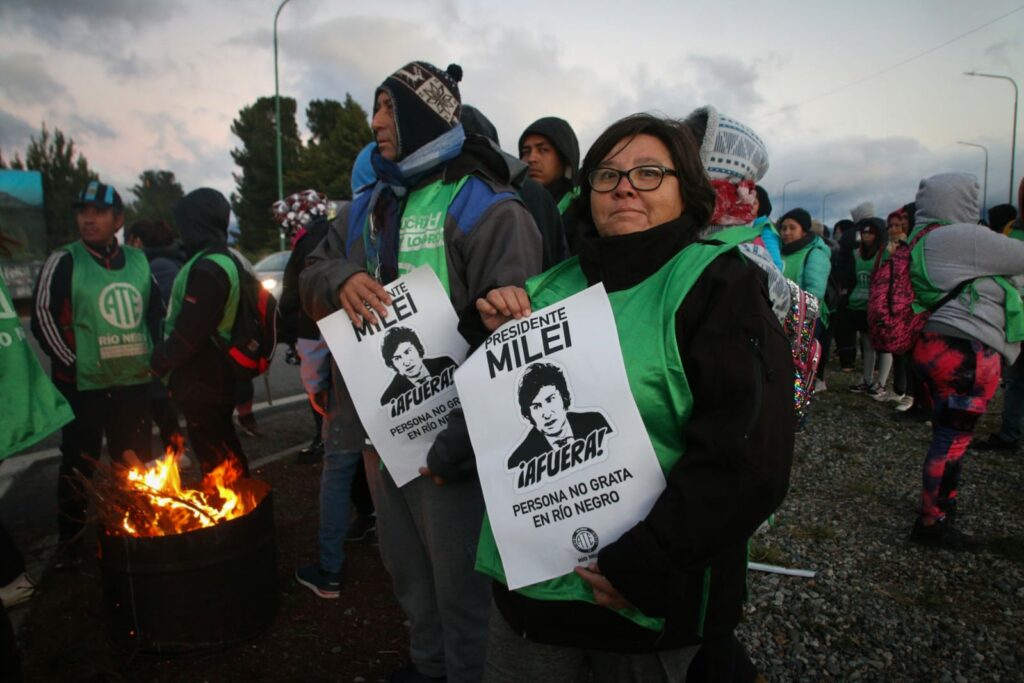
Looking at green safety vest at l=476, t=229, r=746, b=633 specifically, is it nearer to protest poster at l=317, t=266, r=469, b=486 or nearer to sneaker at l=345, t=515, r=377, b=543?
protest poster at l=317, t=266, r=469, b=486

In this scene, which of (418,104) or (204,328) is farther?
(204,328)

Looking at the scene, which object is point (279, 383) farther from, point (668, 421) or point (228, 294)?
point (668, 421)

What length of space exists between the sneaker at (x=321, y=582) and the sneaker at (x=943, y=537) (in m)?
3.67

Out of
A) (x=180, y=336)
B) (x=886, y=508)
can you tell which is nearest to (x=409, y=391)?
(x=180, y=336)

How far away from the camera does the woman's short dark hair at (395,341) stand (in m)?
2.01

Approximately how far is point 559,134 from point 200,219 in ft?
7.37

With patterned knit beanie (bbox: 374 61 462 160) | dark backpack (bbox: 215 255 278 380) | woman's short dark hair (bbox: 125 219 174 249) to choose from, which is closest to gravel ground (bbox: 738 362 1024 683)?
patterned knit beanie (bbox: 374 61 462 160)

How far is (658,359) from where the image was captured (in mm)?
1347

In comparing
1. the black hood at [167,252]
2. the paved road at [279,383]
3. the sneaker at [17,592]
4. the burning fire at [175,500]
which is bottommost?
the paved road at [279,383]

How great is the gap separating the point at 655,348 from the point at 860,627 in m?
2.69

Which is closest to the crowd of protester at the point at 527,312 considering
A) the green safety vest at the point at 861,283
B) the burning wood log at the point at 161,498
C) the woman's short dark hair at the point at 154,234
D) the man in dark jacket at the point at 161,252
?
the burning wood log at the point at 161,498

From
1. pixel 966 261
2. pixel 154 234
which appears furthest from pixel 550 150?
pixel 154 234

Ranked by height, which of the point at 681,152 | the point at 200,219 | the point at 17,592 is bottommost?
the point at 17,592

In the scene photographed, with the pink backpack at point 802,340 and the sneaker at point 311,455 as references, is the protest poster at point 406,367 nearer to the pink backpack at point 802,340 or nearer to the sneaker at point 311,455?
the pink backpack at point 802,340
